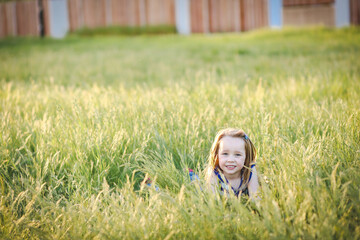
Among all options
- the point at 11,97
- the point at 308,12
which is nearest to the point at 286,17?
the point at 308,12

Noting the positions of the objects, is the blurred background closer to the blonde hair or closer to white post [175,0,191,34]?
white post [175,0,191,34]

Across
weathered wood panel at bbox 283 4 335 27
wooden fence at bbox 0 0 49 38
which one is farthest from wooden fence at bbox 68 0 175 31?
weathered wood panel at bbox 283 4 335 27

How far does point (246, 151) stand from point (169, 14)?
47.3 feet

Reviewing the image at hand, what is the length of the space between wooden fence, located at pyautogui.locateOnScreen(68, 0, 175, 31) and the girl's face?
14295 millimetres

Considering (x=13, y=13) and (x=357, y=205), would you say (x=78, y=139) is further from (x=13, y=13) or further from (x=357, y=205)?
(x=13, y=13)

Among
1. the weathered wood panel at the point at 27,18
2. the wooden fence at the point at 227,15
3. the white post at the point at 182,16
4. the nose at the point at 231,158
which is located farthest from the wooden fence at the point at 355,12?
the weathered wood panel at the point at 27,18

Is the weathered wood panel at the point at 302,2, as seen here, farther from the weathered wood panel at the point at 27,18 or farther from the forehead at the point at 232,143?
the forehead at the point at 232,143

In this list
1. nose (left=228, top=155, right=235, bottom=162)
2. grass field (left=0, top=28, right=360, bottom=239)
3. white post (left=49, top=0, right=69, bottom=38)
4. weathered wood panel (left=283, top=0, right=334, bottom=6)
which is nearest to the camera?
grass field (left=0, top=28, right=360, bottom=239)

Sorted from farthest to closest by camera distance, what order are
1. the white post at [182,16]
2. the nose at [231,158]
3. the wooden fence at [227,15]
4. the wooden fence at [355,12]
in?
the white post at [182,16] → the wooden fence at [227,15] → the wooden fence at [355,12] → the nose at [231,158]

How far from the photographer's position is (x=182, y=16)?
15258mm

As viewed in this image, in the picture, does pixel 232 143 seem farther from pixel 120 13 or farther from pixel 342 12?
pixel 120 13

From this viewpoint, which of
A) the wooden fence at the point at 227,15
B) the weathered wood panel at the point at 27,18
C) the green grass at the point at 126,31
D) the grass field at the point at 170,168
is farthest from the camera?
the weathered wood panel at the point at 27,18

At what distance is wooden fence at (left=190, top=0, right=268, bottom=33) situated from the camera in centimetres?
1448

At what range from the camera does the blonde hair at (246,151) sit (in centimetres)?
187
